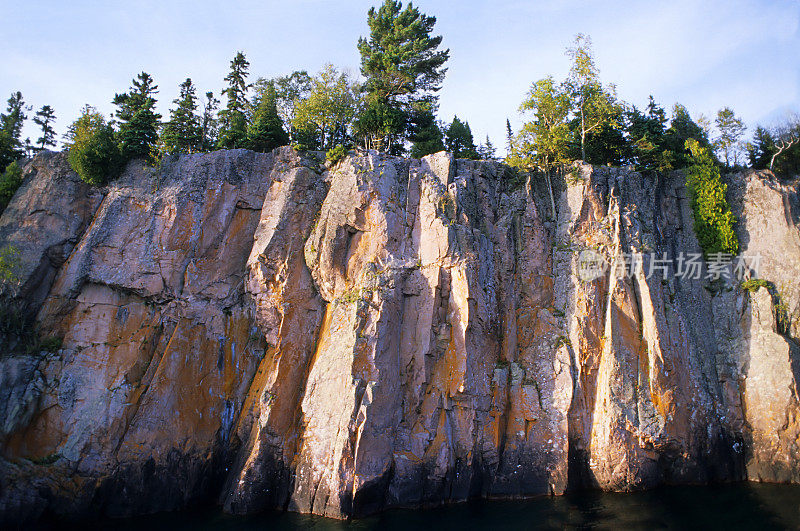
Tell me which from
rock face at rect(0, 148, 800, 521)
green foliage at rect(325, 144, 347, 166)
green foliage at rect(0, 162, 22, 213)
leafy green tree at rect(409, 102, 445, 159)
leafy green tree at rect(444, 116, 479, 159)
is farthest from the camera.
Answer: leafy green tree at rect(444, 116, 479, 159)

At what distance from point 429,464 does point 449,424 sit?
5.43 ft

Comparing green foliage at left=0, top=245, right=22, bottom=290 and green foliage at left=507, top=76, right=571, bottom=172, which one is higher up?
green foliage at left=507, top=76, right=571, bottom=172

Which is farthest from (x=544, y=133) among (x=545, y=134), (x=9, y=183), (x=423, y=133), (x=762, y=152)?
(x=9, y=183)

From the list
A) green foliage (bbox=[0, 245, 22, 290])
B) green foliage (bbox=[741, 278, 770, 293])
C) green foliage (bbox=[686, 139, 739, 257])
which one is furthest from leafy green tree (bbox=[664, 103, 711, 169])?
green foliage (bbox=[0, 245, 22, 290])

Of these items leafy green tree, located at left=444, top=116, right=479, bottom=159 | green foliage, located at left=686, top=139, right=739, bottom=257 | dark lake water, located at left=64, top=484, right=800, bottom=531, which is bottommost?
dark lake water, located at left=64, top=484, right=800, bottom=531

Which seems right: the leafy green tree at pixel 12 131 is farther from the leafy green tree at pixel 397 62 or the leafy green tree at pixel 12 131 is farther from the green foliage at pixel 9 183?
the leafy green tree at pixel 397 62

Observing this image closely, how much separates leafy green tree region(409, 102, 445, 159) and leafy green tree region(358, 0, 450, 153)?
69cm

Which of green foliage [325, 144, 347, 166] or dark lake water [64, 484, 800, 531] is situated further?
green foliage [325, 144, 347, 166]

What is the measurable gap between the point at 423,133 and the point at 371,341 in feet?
49.9

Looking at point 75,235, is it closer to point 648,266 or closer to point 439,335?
point 439,335

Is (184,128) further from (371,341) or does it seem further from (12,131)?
(371,341)

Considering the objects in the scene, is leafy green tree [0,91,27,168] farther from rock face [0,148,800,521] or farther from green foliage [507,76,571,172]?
green foliage [507,76,571,172]

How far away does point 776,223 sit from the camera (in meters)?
23.7

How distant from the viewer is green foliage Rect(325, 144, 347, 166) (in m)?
23.4
